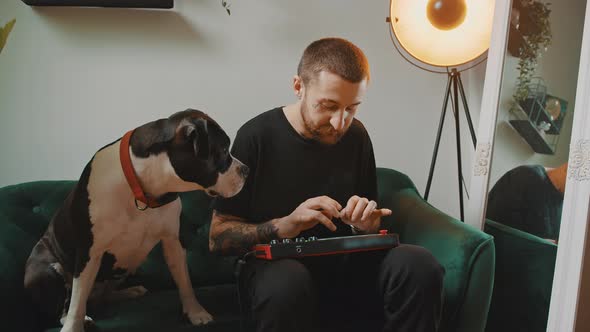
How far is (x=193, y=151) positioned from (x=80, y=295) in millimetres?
479

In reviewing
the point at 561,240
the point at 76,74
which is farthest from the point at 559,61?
the point at 76,74

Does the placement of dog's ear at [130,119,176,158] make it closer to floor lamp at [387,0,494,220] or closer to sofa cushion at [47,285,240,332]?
sofa cushion at [47,285,240,332]

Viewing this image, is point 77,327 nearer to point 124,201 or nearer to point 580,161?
point 124,201

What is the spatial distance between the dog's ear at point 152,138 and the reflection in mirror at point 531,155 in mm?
1096

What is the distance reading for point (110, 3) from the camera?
1.64 m

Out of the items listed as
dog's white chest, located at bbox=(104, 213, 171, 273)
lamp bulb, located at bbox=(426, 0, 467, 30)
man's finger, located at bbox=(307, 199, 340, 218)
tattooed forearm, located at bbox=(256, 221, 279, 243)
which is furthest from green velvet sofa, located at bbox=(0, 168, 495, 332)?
lamp bulb, located at bbox=(426, 0, 467, 30)

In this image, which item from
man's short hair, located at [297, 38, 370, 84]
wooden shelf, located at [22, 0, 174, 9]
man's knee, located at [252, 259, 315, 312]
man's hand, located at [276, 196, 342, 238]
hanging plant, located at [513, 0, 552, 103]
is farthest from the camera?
wooden shelf, located at [22, 0, 174, 9]

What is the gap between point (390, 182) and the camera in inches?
67.4

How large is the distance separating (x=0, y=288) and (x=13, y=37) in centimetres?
102

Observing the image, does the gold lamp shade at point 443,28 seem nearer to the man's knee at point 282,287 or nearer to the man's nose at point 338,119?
the man's nose at point 338,119

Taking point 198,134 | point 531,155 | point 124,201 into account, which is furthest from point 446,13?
point 124,201

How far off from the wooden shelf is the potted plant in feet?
4.22

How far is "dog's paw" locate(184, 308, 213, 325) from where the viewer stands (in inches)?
47.5

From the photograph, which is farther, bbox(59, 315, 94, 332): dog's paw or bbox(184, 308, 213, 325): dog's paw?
bbox(184, 308, 213, 325): dog's paw
